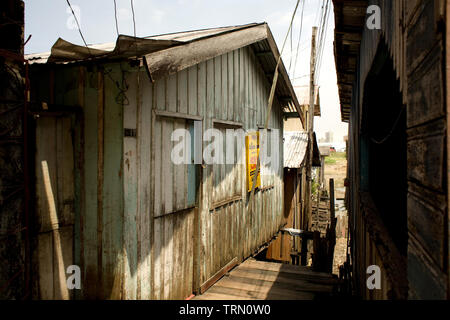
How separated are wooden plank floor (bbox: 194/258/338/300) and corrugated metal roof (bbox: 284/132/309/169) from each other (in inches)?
159

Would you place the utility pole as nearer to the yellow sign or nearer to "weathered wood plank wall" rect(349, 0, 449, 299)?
the yellow sign

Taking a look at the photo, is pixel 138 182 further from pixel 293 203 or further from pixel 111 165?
pixel 293 203

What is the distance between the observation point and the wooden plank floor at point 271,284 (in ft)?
17.2

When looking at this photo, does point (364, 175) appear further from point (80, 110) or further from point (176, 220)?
point (80, 110)

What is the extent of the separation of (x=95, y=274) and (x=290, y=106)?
7567 mm

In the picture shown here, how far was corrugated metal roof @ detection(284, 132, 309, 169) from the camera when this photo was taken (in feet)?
33.4

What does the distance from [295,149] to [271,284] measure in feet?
19.3

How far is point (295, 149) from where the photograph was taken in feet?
35.5

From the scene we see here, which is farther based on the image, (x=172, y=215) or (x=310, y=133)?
(x=310, y=133)

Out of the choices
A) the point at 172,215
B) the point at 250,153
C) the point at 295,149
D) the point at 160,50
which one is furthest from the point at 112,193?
the point at 295,149

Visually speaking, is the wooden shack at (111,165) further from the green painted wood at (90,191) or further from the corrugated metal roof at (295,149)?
the corrugated metal roof at (295,149)
